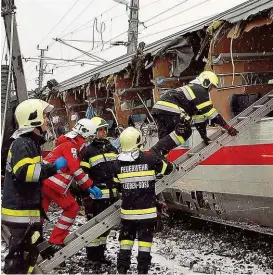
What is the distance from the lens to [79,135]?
5.29m

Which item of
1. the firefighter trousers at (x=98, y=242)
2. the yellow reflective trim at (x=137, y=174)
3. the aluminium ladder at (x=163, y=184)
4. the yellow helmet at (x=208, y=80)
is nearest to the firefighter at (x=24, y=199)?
the aluminium ladder at (x=163, y=184)

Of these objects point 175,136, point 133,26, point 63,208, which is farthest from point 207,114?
point 133,26

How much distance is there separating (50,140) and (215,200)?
803 centimetres

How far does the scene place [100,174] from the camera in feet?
18.6

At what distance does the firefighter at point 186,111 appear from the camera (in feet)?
18.6

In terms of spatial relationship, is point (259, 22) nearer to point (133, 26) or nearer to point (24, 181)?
point (24, 181)

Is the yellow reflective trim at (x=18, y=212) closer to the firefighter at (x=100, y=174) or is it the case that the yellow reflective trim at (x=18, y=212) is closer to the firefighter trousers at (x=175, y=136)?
the firefighter at (x=100, y=174)

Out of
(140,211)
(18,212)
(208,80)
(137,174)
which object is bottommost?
(140,211)

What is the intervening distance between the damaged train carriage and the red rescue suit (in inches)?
78.3

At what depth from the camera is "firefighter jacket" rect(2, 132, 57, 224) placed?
3.86 m

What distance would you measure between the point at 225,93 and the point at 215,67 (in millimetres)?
413

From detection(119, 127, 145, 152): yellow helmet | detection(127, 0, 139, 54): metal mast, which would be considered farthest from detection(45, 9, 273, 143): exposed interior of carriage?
detection(127, 0, 139, 54): metal mast

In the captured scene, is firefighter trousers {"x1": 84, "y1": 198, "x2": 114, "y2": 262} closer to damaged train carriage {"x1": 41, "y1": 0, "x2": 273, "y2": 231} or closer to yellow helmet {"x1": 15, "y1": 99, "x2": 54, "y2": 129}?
damaged train carriage {"x1": 41, "y1": 0, "x2": 273, "y2": 231}

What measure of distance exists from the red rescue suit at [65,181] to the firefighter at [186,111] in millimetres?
1073
